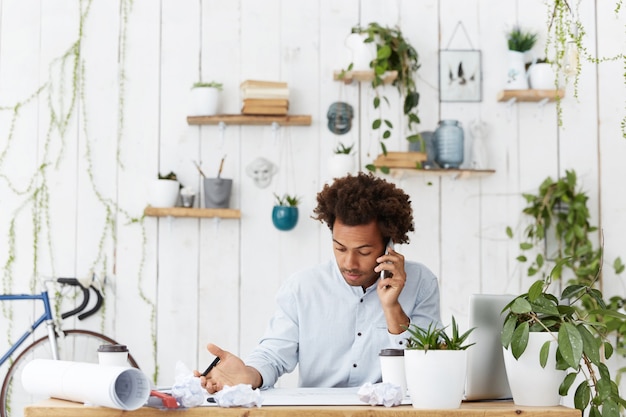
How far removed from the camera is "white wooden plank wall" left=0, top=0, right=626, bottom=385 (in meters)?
4.16

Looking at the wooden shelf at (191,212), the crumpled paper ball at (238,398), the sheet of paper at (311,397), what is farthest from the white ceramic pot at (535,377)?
the wooden shelf at (191,212)

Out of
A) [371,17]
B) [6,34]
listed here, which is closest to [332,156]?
[371,17]

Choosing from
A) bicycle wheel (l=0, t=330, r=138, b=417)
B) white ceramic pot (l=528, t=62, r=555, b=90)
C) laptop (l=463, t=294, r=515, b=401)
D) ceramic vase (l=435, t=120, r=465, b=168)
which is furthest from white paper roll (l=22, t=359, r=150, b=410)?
white ceramic pot (l=528, t=62, r=555, b=90)

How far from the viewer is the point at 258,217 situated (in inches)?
166

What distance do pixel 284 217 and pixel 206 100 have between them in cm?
65

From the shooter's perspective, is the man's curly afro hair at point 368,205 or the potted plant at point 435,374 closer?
the potted plant at point 435,374

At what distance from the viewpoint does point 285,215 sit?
13.5 feet

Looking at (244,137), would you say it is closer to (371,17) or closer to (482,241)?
(371,17)

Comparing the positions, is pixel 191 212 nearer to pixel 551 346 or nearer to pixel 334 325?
pixel 334 325

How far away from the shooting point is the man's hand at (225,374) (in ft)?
7.27

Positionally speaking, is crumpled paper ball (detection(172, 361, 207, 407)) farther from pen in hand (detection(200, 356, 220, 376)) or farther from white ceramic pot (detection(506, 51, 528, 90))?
white ceramic pot (detection(506, 51, 528, 90))

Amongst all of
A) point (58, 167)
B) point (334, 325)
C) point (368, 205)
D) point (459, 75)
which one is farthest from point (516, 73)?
point (58, 167)

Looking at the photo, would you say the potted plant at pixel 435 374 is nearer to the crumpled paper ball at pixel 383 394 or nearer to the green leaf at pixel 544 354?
the crumpled paper ball at pixel 383 394

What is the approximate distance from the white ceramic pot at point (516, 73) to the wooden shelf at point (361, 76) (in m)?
0.56
